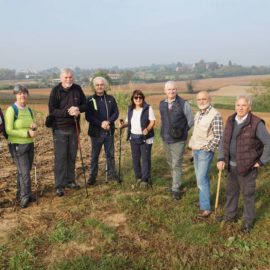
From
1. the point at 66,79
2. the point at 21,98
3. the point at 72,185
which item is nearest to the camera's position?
the point at 21,98

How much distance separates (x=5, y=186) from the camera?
6652 mm

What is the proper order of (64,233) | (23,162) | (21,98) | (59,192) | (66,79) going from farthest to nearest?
(59,192), (66,79), (23,162), (21,98), (64,233)

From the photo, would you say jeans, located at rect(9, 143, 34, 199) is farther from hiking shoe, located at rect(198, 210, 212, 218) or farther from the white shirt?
hiking shoe, located at rect(198, 210, 212, 218)

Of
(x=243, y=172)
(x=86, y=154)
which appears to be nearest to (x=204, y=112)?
(x=243, y=172)

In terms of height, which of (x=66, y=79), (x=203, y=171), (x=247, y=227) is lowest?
(x=247, y=227)

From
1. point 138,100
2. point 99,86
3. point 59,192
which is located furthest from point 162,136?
point 59,192

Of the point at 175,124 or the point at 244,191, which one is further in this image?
the point at 175,124

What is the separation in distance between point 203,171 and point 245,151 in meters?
0.83

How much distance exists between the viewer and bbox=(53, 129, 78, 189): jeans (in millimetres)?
6102

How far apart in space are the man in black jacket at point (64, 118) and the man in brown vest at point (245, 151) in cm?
254

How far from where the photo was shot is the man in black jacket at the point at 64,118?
591cm

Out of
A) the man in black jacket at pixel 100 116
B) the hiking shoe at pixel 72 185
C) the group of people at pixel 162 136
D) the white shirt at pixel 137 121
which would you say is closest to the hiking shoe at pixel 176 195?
the group of people at pixel 162 136

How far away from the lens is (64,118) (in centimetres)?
601

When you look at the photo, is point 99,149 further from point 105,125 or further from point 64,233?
point 64,233
